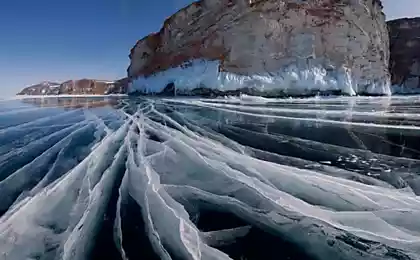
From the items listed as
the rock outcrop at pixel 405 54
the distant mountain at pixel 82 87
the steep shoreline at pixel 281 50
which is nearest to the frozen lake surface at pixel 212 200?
the steep shoreline at pixel 281 50

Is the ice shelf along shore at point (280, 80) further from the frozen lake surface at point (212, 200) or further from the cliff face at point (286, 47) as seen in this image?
the frozen lake surface at point (212, 200)

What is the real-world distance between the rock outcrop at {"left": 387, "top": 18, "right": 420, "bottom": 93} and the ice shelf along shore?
13.5 meters

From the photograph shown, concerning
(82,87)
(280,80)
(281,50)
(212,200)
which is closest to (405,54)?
(281,50)

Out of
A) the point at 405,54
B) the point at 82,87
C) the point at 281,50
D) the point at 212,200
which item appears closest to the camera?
the point at 212,200

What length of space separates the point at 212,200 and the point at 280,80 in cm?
2061

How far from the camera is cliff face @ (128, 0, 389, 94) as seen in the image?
870 inches

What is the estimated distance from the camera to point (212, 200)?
97.0 inches

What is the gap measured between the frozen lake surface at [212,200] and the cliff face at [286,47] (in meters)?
17.8

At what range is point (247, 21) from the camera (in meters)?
22.8

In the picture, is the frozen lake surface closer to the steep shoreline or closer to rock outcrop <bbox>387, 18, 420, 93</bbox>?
the steep shoreline

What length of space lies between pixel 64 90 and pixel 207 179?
68711 millimetres

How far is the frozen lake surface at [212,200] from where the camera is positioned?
5.83ft

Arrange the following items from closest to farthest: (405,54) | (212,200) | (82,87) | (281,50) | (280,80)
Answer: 1. (212,200)
2. (280,80)
3. (281,50)
4. (405,54)
5. (82,87)

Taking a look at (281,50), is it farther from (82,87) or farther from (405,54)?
(82,87)
